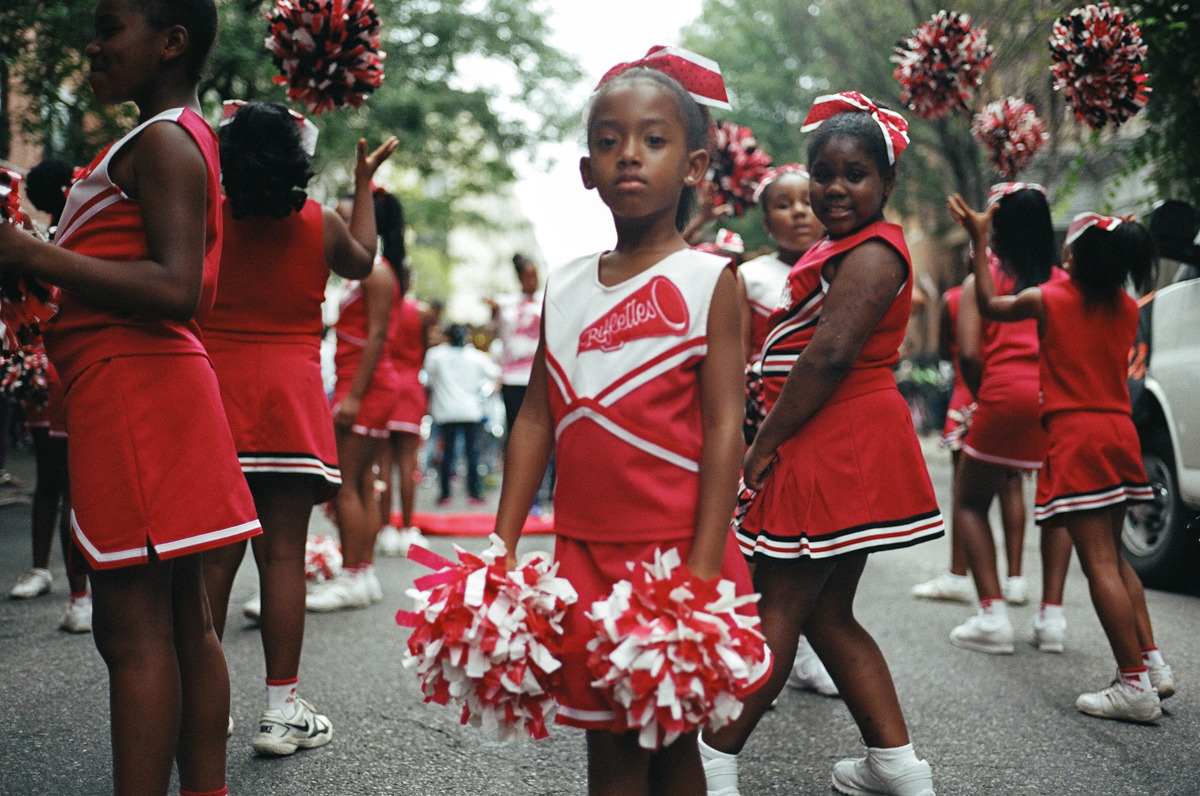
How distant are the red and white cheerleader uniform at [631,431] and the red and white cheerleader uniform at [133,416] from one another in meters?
0.78

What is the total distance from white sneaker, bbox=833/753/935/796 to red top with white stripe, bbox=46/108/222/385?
213cm

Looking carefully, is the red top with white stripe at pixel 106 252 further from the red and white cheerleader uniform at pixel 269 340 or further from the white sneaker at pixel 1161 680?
the white sneaker at pixel 1161 680

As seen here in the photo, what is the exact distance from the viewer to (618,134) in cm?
213

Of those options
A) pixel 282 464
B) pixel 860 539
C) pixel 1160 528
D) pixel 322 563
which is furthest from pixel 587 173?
pixel 1160 528

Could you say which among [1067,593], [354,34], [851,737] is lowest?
[1067,593]

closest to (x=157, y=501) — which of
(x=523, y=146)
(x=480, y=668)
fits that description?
(x=480, y=668)

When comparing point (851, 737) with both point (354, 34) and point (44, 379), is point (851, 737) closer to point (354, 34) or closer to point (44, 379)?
point (354, 34)

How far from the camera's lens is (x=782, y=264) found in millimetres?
4348

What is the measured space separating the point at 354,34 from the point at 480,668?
2490 mm

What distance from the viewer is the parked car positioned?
5.69 metres

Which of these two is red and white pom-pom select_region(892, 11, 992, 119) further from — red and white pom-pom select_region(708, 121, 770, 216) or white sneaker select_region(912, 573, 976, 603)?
white sneaker select_region(912, 573, 976, 603)

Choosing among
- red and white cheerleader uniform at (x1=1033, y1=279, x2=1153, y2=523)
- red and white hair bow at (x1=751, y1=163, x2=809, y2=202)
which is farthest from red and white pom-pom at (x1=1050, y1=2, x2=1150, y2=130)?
red and white hair bow at (x1=751, y1=163, x2=809, y2=202)

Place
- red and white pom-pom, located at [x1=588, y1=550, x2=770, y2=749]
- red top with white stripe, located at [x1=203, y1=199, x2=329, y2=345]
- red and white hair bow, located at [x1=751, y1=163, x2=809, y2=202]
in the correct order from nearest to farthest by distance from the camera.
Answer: red and white pom-pom, located at [x1=588, y1=550, x2=770, y2=749] < red top with white stripe, located at [x1=203, y1=199, x2=329, y2=345] < red and white hair bow, located at [x1=751, y1=163, x2=809, y2=202]

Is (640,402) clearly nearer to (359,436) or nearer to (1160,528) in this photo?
(359,436)
